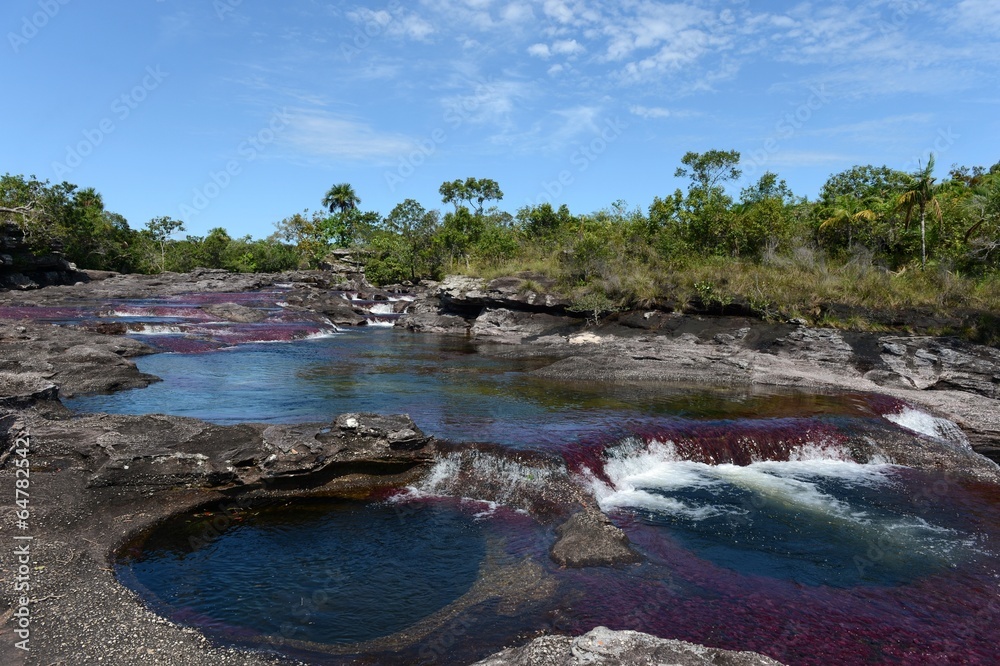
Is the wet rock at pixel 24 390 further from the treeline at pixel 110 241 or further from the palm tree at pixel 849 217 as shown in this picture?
the palm tree at pixel 849 217

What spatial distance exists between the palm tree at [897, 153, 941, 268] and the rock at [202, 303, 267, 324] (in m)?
40.2

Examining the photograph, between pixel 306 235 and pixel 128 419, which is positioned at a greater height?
pixel 306 235

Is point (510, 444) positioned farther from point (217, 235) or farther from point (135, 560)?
point (217, 235)

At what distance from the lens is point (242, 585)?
28.3 feet

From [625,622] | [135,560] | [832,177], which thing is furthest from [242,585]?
[832,177]

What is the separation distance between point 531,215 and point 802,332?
101 ft

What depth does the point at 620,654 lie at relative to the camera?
566 cm

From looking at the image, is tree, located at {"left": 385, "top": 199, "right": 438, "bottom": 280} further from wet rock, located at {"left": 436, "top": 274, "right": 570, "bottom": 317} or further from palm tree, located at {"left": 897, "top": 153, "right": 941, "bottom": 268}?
palm tree, located at {"left": 897, "top": 153, "right": 941, "bottom": 268}

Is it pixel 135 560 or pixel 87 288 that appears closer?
pixel 135 560

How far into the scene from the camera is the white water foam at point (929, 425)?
17469 millimetres

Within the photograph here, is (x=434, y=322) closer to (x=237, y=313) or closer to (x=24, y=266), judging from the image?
(x=237, y=313)

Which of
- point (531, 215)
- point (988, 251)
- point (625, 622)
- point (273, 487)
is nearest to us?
point (625, 622)

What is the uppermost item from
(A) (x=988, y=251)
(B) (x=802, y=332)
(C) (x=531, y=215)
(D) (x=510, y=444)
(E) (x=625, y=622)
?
(C) (x=531, y=215)

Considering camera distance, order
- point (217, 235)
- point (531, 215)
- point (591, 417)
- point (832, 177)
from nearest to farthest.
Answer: point (591, 417) < point (832, 177) < point (531, 215) < point (217, 235)
